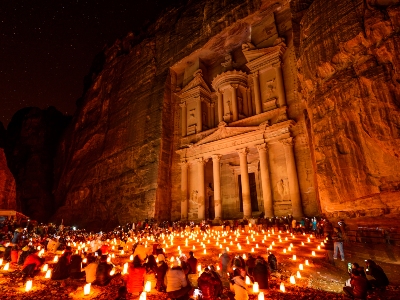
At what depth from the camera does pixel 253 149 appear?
2548cm

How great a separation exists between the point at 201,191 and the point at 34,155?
33.6 metres

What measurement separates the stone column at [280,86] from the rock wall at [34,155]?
118 feet

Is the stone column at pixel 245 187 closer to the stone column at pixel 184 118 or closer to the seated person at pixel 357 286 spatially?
the stone column at pixel 184 118

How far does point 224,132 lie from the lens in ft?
85.0

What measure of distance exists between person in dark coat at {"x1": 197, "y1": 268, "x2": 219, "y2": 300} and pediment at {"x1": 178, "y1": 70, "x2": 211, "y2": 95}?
88.6ft

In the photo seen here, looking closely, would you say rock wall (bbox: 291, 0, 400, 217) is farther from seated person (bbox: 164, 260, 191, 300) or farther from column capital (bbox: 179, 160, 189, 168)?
column capital (bbox: 179, 160, 189, 168)

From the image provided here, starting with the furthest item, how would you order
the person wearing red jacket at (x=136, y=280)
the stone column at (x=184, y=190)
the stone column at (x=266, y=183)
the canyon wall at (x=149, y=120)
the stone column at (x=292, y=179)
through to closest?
the stone column at (x=184, y=190) < the canyon wall at (x=149, y=120) < the stone column at (x=266, y=183) < the stone column at (x=292, y=179) < the person wearing red jacket at (x=136, y=280)

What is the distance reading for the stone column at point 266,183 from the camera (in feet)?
70.6

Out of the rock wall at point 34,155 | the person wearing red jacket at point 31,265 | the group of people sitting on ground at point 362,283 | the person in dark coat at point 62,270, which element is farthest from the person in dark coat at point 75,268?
the rock wall at point 34,155

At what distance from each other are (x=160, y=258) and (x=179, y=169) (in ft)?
69.3

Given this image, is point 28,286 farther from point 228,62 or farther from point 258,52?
point 228,62

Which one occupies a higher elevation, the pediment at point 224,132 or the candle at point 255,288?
the pediment at point 224,132

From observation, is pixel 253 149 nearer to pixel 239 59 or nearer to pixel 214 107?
pixel 214 107

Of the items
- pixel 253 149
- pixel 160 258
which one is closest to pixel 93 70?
pixel 253 149
